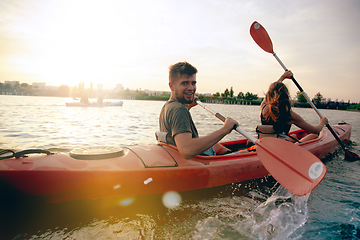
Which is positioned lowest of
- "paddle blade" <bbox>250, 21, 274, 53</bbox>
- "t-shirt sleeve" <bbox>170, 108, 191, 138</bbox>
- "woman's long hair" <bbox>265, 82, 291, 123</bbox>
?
"t-shirt sleeve" <bbox>170, 108, 191, 138</bbox>

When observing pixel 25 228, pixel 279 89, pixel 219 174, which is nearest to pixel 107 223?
pixel 25 228

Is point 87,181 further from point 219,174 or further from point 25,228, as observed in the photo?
point 219,174

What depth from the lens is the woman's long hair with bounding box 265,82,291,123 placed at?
11.2 feet

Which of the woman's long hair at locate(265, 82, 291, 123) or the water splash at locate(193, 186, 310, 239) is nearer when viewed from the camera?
the water splash at locate(193, 186, 310, 239)

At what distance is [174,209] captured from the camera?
2561 mm

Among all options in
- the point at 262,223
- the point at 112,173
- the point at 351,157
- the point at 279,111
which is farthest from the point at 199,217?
the point at 351,157

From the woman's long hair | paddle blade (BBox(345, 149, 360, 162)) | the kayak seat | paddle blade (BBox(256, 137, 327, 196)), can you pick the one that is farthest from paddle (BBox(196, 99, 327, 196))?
paddle blade (BBox(345, 149, 360, 162))

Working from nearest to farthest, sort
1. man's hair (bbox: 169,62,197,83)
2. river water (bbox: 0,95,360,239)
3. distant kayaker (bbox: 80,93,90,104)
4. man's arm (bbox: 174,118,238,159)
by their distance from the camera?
river water (bbox: 0,95,360,239) < man's arm (bbox: 174,118,238,159) < man's hair (bbox: 169,62,197,83) < distant kayaker (bbox: 80,93,90,104)

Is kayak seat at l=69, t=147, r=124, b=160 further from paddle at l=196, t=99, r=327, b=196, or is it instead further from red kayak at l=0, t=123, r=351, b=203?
paddle at l=196, t=99, r=327, b=196

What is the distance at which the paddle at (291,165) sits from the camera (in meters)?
2.39

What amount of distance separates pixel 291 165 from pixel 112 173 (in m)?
2.26

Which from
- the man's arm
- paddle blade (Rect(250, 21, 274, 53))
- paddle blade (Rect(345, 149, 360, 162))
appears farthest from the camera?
paddle blade (Rect(250, 21, 274, 53))

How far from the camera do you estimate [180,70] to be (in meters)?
2.49

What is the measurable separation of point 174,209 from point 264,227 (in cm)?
107
